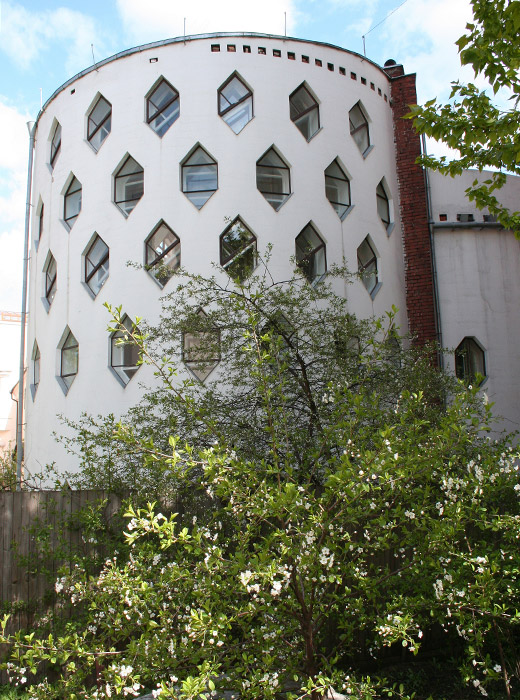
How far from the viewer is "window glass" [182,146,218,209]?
426 inches

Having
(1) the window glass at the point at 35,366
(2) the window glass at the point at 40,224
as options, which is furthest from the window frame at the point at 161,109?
(1) the window glass at the point at 35,366

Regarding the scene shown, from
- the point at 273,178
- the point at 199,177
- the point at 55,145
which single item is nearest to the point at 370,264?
the point at 273,178

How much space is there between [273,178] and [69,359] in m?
4.58

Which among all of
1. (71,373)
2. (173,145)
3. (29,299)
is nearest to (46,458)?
(71,373)

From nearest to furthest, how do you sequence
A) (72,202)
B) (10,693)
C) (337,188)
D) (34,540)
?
(10,693)
(34,540)
(337,188)
(72,202)

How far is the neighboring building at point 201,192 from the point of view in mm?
10734

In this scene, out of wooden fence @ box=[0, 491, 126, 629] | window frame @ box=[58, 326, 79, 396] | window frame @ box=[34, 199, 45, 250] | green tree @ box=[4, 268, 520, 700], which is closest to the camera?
green tree @ box=[4, 268, 520, 700]

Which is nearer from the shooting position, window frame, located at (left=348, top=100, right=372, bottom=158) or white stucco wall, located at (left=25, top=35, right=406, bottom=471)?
white stucco wall, located at (left=25, top=35, right=406, bottom=471)

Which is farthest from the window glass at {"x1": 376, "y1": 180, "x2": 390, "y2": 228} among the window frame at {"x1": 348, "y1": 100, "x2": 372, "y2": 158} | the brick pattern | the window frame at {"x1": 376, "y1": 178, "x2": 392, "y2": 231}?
the window frame at {"x1": 348, "y1": 100, "x2": 372, "y2": 158}

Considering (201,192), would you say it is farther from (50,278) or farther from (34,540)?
(34,540)

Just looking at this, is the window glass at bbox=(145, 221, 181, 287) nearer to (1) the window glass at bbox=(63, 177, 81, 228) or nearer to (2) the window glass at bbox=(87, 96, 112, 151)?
(1) the window glass at bbox=(63, 177, 81, 228)

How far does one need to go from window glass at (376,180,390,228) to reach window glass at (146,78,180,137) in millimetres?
3803

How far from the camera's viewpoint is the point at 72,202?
12023 millimetres

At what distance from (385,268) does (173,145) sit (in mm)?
4149
